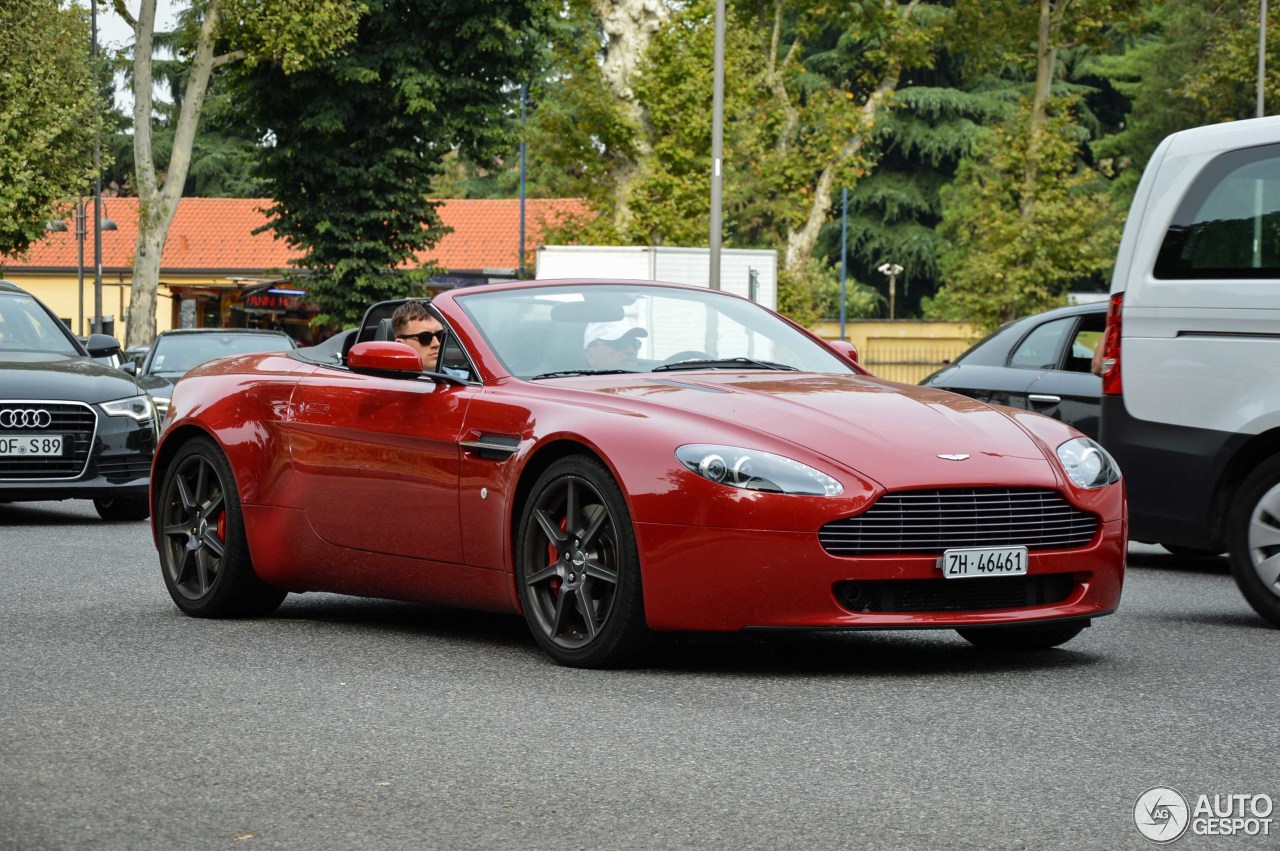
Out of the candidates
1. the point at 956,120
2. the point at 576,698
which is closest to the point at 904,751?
the point at 576,698

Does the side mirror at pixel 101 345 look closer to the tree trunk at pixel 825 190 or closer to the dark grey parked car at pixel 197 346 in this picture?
the dark grey parked car at pixel 197 346

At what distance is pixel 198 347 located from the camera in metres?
22.1

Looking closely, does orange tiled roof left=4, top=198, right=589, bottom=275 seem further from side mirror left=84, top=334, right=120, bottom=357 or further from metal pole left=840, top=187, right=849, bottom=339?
side mirror left=84, top=334, right=120, bottom=357

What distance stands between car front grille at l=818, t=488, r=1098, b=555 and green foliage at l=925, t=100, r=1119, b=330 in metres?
37.6

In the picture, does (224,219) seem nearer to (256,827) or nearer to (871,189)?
(871,189)

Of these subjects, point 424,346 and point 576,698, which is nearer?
point 576,698

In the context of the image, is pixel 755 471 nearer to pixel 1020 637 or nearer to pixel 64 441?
pixel 1020 637

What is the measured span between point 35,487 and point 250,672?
7624 mm

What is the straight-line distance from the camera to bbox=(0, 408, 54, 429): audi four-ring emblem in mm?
14234

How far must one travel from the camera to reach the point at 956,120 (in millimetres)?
66750

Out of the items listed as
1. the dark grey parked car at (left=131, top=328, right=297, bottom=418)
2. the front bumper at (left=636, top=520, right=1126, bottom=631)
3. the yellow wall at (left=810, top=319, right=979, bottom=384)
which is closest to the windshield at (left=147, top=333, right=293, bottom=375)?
the dark grey parked car at (left=131, top=328, right=297, bottom=418)

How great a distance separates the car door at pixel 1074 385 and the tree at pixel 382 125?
26.9 m

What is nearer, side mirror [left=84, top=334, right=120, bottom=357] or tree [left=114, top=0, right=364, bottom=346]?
side mirror [left=84, top=334, right=120, bottom=357]

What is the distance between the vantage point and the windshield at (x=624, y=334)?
7891 millimetres
